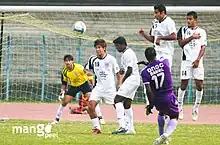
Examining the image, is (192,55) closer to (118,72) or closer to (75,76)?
(118,72)

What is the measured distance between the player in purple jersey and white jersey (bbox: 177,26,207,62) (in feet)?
15.2

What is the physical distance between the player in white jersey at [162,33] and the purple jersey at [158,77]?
117 inches

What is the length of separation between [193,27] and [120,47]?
295 cm

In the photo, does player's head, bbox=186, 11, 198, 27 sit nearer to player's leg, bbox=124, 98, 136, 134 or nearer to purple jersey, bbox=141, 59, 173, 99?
player's leg, bbox=124, 98, 136, 134

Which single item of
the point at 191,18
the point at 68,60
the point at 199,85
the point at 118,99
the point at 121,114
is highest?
the point at 191,18

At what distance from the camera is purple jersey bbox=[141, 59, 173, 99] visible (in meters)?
13.1

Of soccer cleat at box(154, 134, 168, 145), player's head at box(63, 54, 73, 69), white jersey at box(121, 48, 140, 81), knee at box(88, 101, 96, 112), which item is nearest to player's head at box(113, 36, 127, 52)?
white jersey at box(121, 48, 140, 81)

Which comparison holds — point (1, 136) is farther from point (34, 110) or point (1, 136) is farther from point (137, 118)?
point (34, 110)

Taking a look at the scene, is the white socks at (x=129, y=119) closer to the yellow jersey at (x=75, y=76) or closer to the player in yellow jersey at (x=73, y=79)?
the player in yellow jersey at (x=73, y=79)

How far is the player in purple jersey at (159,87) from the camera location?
13.0m

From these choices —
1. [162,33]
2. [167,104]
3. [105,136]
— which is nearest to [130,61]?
[162,33]

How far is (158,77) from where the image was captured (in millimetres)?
13078

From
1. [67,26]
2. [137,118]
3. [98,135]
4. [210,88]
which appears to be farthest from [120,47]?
[210,88]

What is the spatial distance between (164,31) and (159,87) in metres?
3.40
